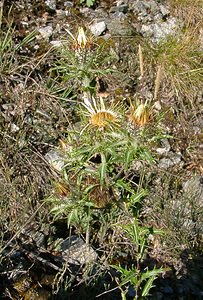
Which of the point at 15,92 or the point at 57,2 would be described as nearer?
the point at 15,92

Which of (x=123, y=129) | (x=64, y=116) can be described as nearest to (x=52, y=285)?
(x=123, y=129)

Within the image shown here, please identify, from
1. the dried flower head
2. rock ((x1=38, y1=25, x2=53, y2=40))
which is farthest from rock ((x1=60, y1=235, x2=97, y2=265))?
rock ((x1=38, y1=25, x2=53, y2=40))

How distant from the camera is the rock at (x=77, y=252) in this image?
3.25m

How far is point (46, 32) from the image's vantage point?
178 inches

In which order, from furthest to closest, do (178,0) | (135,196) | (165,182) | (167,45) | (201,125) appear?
A: 1. (178,0)
2. (167,45)
3. (201,125)
4. (165,182)
5. (135,196)

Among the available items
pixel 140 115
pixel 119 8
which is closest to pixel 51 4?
pixel 119 8

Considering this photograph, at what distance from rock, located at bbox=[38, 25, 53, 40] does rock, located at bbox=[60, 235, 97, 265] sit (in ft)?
6.02

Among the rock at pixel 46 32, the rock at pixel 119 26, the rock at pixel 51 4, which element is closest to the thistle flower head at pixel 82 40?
the rock at pixel 46 32

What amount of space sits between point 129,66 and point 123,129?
214cm

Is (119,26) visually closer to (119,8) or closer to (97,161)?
(119,8)

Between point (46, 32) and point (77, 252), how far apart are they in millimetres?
1983

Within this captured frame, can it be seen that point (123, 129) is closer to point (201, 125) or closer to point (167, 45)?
point (201, 125)

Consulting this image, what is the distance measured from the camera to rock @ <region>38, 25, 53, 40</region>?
450 cm

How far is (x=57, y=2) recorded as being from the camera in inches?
190
